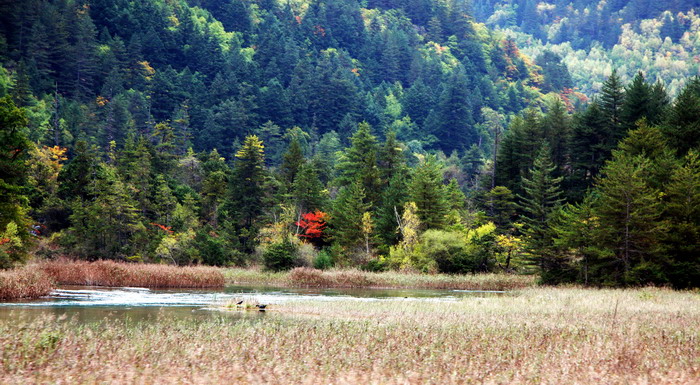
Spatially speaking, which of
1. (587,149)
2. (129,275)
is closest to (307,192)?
(587,149)

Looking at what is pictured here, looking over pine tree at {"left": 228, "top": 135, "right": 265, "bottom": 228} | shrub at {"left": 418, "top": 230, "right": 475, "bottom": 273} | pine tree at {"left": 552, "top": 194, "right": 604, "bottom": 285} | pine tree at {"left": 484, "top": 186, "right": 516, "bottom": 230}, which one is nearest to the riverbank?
shrub at {"left": 418, "top": 230, "right": 475, "bottom": 273}

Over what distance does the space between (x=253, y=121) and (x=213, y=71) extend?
30032 millimetres

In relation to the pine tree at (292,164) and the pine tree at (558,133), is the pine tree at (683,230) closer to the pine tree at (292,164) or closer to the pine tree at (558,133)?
the pine tree at (558,133)

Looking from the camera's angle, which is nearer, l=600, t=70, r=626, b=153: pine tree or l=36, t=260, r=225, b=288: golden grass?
l=36, t=260, r=225, b=288: golden grass

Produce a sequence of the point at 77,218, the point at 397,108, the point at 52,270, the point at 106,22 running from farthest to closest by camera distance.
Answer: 1. the point at 397,108
2. the point at 106,22
3. the point at 77,218
4. the point at 52,270

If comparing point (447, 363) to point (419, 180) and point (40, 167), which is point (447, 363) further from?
point (40, 167)

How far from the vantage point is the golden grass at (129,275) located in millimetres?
46594

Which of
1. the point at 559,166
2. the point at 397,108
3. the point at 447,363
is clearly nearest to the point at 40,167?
the point at 559,166

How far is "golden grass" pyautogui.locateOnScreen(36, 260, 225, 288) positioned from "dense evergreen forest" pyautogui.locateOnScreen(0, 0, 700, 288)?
132 inches

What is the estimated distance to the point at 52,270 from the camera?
45.8 m

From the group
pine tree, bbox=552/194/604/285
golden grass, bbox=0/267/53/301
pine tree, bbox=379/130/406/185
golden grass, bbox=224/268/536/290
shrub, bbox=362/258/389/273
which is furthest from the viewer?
pine tree, bbox=379/130/406/185

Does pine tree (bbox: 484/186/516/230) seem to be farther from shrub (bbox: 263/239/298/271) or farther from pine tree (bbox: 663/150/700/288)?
pine tree (bbox: 663/150/700/288)

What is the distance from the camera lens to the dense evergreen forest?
47.8 metres

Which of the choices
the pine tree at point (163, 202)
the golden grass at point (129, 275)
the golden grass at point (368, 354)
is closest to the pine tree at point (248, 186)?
the pine tree at point (163, 202)
